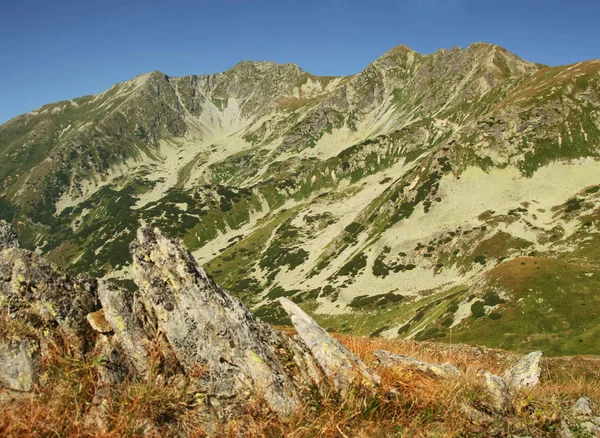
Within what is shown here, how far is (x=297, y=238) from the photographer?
595 feet

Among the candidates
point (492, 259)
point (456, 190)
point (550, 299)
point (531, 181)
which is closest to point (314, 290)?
point (492, 259)

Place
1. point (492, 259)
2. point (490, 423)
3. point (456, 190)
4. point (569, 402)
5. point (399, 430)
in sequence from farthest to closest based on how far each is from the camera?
1. point (456, 190)
2. point (492, 259)
3. point (569, 402)
4. point (490, 423)
5. point (399, 430)

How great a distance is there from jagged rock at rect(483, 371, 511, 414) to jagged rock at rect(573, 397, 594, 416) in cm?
222

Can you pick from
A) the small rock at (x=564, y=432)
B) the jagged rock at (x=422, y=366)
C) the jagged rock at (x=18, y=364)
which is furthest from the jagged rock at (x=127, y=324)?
the small rock at (x=564, y=432)

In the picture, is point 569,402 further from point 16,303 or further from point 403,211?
point 403,211

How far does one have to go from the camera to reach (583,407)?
8.74 metres

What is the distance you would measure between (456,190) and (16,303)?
133020mm

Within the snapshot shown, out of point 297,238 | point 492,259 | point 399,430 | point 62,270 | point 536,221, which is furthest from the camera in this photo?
point 297,238

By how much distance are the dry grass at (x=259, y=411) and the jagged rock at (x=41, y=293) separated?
1.03 m

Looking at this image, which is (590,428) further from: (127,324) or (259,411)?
(127,324)

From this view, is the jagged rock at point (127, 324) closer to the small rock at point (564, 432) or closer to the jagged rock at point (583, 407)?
the small rock at point (564, 432)

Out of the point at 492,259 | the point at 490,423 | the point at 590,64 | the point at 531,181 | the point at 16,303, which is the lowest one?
the point at 492,259

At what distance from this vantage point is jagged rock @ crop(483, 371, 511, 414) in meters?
7.67

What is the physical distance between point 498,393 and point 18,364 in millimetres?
10327
